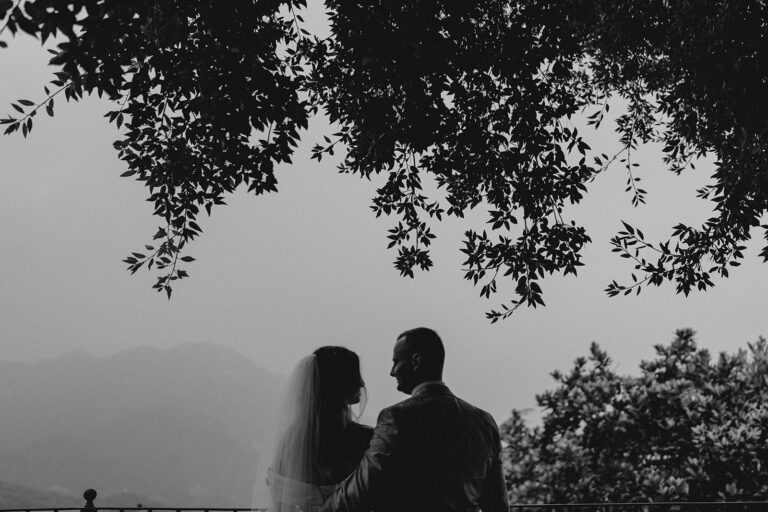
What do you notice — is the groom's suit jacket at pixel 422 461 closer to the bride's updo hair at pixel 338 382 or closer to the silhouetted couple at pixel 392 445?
the silhouetted couple at pixel 392 445

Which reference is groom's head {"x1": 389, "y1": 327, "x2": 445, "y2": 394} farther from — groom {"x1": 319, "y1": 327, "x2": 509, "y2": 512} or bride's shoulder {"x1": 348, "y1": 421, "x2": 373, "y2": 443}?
bride's shoulder {"x1": 348, "y1": 421, "x2": 373, "y2": 443}

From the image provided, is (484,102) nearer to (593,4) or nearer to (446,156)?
(446,156)

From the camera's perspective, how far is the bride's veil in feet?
9.68

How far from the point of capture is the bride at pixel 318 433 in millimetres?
2941

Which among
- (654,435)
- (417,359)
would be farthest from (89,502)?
(654,435)

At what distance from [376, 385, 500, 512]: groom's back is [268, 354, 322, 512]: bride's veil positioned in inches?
28.9

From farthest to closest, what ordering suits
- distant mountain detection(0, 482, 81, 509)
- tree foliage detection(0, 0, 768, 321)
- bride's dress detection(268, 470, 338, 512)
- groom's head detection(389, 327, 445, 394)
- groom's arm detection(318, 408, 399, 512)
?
distant mountain detection(0, 482, 81, 509), tree foliage detection(0, 0, 768, 321), bride's dress detection(268, 470, 338, 512), groom's head detection(389, 327, 445, 394), groom's arm detection(318, 408, 399, 512)

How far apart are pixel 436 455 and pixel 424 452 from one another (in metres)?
0.05

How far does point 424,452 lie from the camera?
2.33m

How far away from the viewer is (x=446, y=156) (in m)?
7.77

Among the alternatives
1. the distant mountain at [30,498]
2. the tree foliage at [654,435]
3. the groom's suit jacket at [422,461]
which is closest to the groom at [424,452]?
the groom's suit jacket at [422,461]

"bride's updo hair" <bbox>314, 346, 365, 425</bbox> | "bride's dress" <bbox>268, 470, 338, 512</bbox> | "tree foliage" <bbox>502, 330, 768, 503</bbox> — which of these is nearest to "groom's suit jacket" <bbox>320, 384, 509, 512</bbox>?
"bride's dress" <bbox>268, 470, 338, 512</bbox>

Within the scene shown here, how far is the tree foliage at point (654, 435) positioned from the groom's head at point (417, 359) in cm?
1363

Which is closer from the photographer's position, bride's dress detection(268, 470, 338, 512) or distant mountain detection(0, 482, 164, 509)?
bride's dress detection(268, 470, 338, 512)
